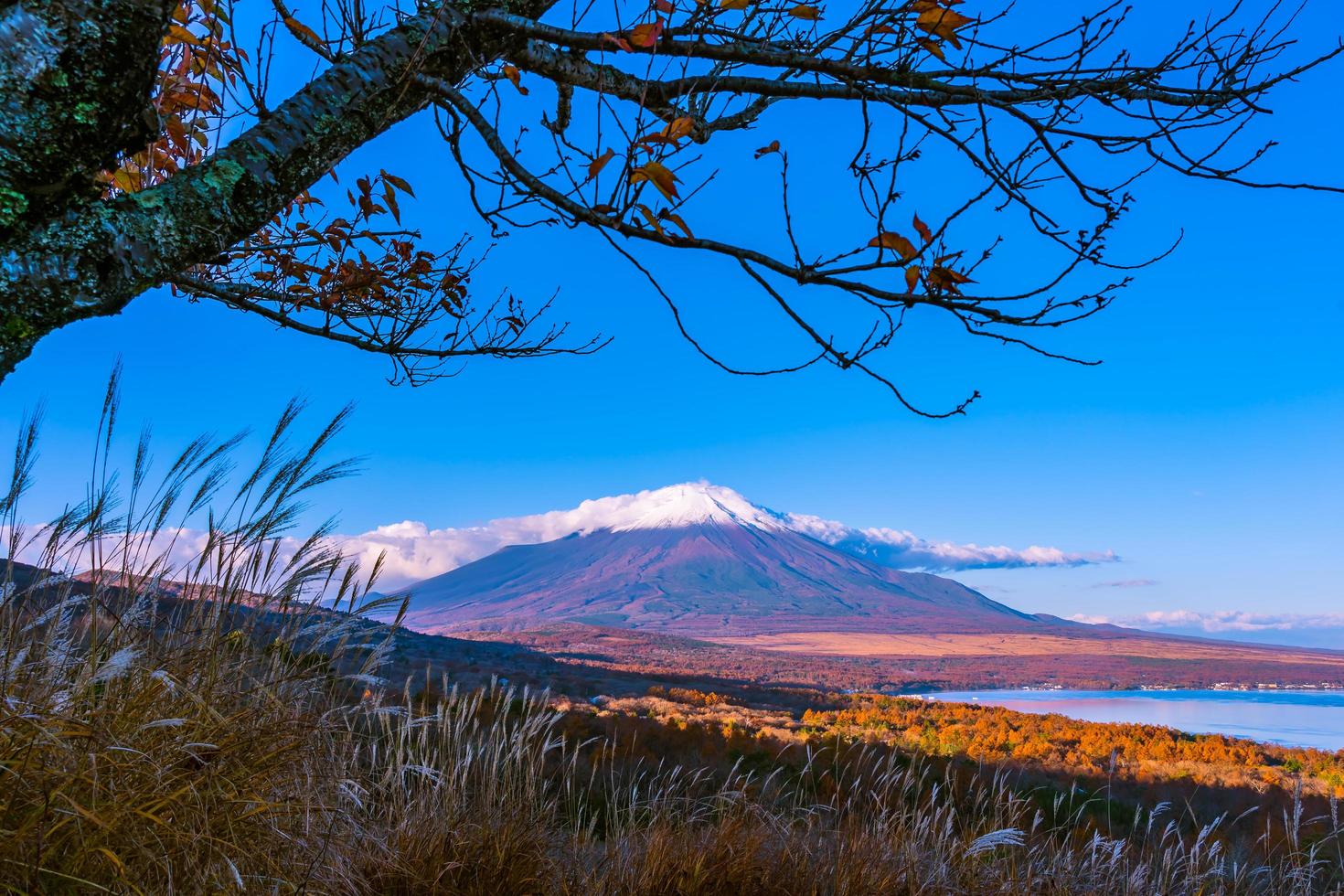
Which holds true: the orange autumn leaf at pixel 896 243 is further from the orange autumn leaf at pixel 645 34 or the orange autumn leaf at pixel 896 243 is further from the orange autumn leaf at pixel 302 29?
the orange autumn leaf at pixel 302 29

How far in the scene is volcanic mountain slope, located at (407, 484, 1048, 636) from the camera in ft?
414

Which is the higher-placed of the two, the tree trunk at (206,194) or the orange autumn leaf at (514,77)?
the orange autumn leaf at (514,77)

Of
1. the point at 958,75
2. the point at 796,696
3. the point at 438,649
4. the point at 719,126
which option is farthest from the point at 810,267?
the point at 438,649

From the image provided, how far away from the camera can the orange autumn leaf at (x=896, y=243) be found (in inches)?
64.5

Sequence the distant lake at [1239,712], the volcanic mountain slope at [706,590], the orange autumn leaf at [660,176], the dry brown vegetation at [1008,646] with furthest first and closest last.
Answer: the volcanic mountain slope at [706,590] → the dry brown vegetation at [1008,646] → the distant lake at [1239,712] → the orange autumn leaf at [660,176]

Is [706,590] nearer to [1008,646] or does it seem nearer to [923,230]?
[1008,646]

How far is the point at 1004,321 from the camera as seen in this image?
195 cm

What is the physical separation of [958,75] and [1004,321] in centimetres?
74

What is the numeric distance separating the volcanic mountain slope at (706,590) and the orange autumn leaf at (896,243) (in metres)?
114

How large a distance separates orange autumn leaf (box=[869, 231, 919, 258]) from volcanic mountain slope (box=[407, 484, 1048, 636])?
375 feet

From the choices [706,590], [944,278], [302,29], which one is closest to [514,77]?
[302,29]

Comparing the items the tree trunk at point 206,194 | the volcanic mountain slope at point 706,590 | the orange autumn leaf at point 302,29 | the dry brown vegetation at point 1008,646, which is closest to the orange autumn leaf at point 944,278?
the tree trunk at point 206,194

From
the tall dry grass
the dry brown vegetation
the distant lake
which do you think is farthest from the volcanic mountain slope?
the tall dry grass

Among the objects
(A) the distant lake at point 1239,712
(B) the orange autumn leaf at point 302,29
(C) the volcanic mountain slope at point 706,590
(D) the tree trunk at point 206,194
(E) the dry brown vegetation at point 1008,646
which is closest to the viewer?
(D) the tree trunk at point 206,194
